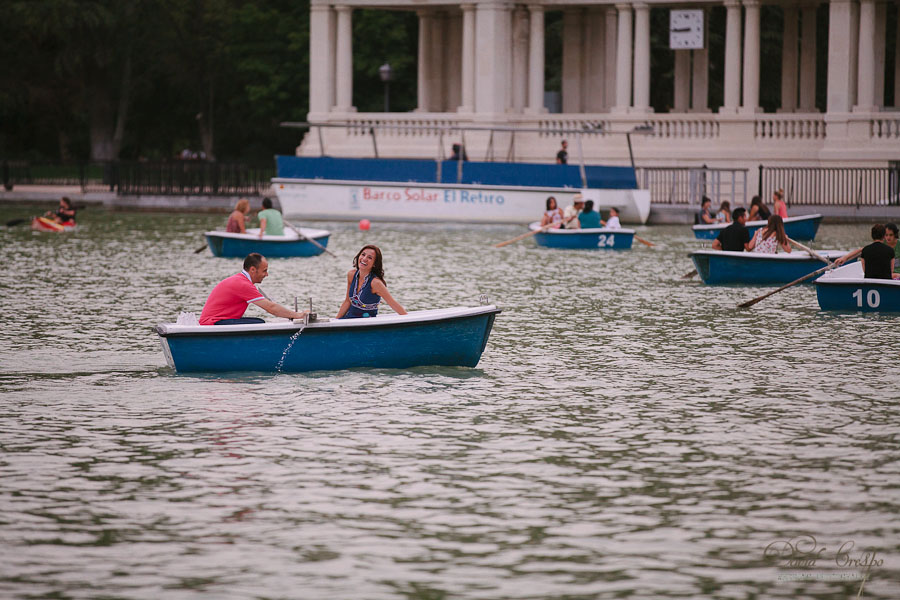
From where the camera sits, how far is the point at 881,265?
20656 millimetres

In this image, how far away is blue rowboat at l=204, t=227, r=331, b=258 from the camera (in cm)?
3011

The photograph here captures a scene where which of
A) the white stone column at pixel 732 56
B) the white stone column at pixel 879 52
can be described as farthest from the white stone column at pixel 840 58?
the white stone column at pixel 732 56

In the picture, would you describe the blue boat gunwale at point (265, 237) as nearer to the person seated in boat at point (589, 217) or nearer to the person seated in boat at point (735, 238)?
the person seated in boat at point (589, 217)

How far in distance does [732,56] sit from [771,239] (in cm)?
2182

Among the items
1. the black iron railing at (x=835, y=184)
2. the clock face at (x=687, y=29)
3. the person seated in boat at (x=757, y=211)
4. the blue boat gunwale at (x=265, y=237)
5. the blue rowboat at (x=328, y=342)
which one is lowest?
the blue rowboat at (x=328, y=342)

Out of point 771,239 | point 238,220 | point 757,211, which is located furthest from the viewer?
point 757,211

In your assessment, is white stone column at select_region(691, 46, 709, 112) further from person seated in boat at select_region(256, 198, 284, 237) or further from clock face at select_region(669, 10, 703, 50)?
person seated in boat at select_region(256, 198, 284, 237)

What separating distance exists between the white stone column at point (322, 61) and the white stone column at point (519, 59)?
18.9 feet

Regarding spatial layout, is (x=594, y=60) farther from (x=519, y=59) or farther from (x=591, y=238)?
(x=591, y=238)

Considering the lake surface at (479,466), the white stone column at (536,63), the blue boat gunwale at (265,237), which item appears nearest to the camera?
the lake surface at (479,466)

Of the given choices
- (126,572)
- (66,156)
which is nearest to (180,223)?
(126,572)

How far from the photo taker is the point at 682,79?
51.5m

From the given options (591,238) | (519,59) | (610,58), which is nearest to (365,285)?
(591,238)

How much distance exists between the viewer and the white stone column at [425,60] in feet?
174
